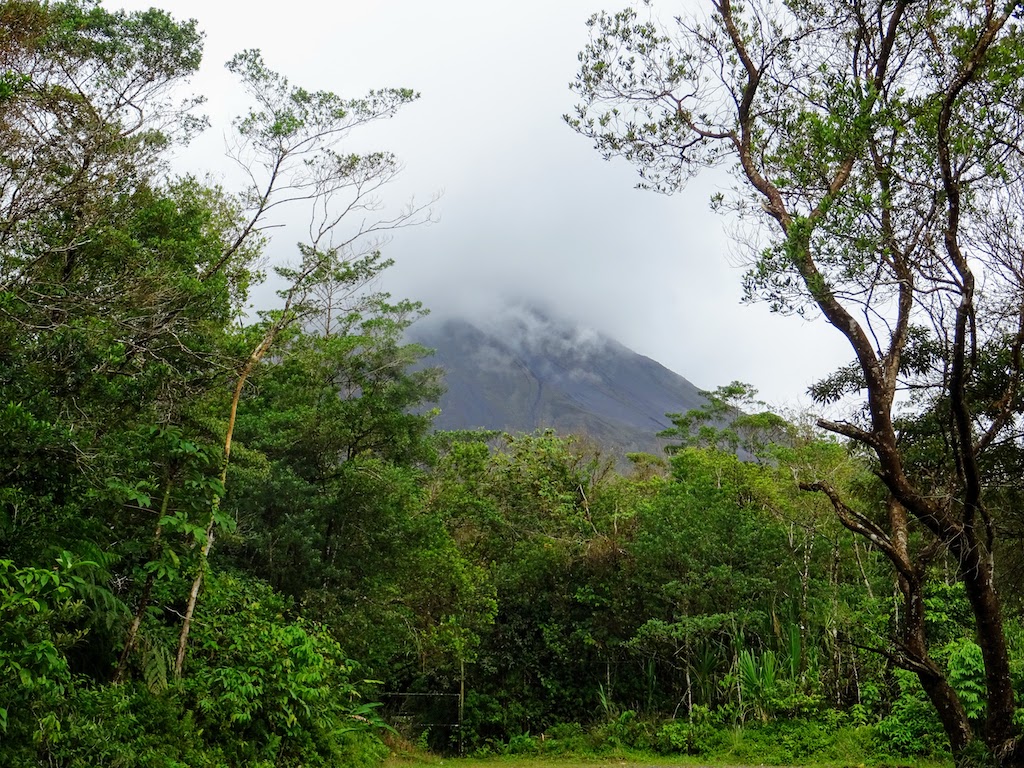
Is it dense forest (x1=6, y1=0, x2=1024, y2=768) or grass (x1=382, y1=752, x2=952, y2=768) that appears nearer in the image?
dense forest (x1=6, y1=0, x2=1024, y2=768)

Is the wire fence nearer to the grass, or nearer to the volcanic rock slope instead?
the grass

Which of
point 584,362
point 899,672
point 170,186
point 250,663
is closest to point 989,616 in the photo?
point 250,663

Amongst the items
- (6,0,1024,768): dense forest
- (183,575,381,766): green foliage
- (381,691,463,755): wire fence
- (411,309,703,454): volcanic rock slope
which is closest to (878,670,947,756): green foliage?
(6,0,1024,768): dense forest

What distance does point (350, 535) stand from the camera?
12797 mm

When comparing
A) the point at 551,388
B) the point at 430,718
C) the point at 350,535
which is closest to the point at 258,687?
the point at 350,535

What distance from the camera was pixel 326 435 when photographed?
12.9 meters

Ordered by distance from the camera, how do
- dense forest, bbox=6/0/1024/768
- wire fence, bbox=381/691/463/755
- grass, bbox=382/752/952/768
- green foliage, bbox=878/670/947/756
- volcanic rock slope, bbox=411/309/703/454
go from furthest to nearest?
volcanic rock slope, bbox=411/309/703/454
wire fence, bbox=381/691/463/755
grass, bbox=382/752/952/768
green foliage, bbox=878/670/947/756
dense forest, bbox=6/0/1024/768

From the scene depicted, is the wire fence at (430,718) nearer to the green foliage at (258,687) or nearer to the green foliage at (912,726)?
the green foliage at (912,726)

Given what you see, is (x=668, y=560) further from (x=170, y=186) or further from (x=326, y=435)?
(x=170, y=186)

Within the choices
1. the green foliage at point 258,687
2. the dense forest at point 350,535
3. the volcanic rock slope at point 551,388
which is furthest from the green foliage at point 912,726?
the volcanic rock slope at point 551,388

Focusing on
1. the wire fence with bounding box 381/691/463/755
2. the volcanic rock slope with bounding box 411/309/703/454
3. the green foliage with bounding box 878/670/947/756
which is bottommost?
the wire fence with bounding box 381/691/463/755

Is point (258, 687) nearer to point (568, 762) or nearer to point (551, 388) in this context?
point (568, 762)

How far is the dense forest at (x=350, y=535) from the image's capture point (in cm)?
549

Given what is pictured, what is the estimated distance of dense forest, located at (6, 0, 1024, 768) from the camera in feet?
18.0
